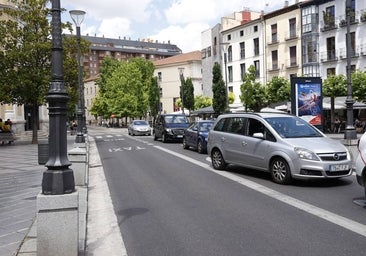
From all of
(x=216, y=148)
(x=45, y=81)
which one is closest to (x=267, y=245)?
(x=216, y=148)

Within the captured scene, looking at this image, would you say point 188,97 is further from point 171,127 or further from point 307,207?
point 307,207

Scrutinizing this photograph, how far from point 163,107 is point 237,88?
108ft

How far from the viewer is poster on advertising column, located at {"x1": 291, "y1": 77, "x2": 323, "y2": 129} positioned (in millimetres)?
16453

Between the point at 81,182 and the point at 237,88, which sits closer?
the point at 81,182

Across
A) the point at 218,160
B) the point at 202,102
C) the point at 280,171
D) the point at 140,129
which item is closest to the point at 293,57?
the point at 202,102

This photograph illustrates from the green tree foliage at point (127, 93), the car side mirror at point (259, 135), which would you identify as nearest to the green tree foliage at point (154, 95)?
the green tree foliage at point (127, 93)

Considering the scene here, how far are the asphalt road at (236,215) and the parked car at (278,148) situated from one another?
1.20 ft

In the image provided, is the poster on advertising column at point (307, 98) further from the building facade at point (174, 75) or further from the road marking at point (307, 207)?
the building facade at point (174, 75)

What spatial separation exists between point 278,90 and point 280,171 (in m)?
27.4

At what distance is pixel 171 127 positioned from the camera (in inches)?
1010

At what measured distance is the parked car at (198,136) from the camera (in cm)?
1809

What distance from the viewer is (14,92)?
24922 mm

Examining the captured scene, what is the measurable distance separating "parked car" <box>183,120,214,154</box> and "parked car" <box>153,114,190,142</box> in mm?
4728

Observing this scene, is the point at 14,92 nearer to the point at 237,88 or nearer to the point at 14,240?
the point at 14,240
